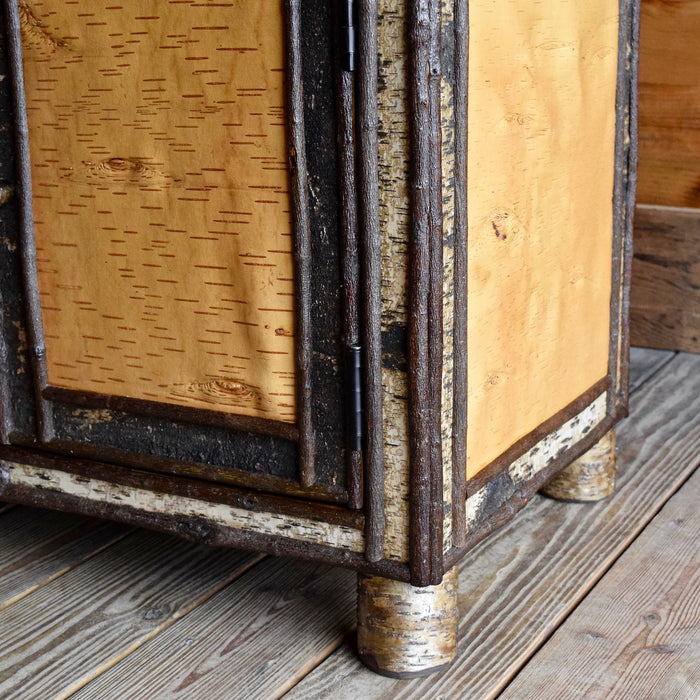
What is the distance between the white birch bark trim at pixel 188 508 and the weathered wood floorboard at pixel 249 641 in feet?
0.50

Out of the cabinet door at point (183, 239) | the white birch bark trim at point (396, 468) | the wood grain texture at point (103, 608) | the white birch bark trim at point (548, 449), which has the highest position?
the cabinet door at point (183, 239)

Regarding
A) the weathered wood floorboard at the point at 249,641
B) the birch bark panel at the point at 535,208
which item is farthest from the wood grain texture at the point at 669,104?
the weathered wood floorboard at the point at 249,641

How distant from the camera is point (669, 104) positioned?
211cm

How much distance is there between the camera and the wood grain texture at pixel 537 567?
115cm

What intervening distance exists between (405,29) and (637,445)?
103 centimetres

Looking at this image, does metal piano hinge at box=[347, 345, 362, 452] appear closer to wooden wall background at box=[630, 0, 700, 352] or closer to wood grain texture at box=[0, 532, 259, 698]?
wood grain texture at box=[0, 532, 259, 698]

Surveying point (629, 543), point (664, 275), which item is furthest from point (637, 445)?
point (664, 275)

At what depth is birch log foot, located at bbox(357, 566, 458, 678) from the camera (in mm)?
1137

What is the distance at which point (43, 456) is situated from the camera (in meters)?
1.28

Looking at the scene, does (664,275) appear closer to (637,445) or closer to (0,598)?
(637,445)

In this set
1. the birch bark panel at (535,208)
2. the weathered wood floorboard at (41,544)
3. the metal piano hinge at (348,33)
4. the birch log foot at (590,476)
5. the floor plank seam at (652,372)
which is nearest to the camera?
the metal piano hinge at (348,33)

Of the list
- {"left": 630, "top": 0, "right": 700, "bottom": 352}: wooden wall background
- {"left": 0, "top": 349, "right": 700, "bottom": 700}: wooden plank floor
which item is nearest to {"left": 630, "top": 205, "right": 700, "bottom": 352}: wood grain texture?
{"left": 630, "top": 0, "right": 700, "bottom": 352}: wooden wall background

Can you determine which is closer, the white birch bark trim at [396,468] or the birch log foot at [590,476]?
the white birch bark trim at [396,468]

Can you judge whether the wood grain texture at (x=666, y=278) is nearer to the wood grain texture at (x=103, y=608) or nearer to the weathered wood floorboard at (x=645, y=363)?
the weathered wood floorboard at (x=645, y=363)
